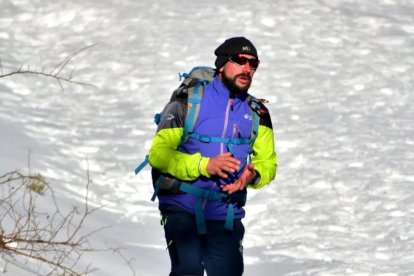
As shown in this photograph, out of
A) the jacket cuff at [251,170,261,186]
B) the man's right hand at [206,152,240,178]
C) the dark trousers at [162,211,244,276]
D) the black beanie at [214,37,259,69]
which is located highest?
the black beanie at [214,37,259,69]

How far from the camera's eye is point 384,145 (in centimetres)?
1310

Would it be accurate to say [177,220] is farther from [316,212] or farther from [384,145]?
[384,145]

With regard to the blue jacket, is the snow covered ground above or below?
above

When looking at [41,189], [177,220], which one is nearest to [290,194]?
[41,189]

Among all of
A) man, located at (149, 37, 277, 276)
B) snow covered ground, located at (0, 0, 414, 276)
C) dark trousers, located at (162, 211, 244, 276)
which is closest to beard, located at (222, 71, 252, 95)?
man, located at (149, 37, 277, 276)

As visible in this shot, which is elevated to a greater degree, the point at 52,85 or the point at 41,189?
the point at 52,85

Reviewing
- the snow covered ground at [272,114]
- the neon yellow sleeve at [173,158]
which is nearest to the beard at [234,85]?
the neon yellow sleeve at [173,158]

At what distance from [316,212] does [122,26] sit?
7.18 m

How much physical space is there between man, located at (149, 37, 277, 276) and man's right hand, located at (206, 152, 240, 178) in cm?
9

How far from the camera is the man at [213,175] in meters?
5.13

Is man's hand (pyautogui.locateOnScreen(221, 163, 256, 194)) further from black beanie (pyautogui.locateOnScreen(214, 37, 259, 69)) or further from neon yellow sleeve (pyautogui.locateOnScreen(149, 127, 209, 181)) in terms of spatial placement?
black beanie (pyautogui.locateOnScreen(214, 37, 259, 69))

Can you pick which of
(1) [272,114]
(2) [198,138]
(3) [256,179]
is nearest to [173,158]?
(2) [198,138]

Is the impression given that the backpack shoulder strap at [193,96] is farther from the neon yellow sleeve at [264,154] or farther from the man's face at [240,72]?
the neon yellow sleeve at [264,154]

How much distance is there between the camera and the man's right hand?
4930 millimetres
